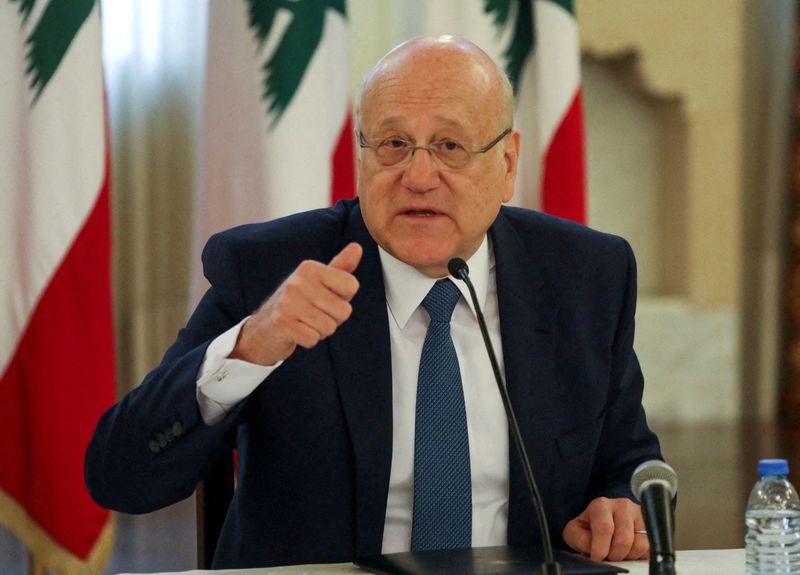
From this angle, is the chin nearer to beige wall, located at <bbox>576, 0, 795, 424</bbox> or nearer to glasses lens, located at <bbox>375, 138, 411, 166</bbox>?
glasses lens, located at <bbox>375, 138, 411, 166</bbox>

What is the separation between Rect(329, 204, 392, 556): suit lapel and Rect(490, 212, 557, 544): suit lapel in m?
0.21

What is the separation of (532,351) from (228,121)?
1.67 metres

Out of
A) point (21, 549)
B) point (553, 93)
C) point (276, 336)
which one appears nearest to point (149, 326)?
point (21, 549)

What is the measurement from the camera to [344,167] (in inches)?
133

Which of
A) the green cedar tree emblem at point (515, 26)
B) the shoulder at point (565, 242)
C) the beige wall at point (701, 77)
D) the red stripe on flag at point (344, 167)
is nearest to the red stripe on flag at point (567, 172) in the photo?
the green cedar tree emblem at point (515, 26)

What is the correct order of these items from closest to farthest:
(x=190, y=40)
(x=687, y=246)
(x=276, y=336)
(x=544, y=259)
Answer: (x=276, y=336) < (x=544, y=259) < (x=190, y=40) < (x=687, y=246)

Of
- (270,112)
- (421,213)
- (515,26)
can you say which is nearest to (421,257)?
(421,213)

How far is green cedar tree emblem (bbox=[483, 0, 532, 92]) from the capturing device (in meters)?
3.54

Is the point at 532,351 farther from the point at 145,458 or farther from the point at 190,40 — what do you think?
the point at 190,40

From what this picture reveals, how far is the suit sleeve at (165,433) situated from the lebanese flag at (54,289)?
129 centimetres

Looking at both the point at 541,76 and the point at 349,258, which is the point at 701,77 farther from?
the point at 349,258

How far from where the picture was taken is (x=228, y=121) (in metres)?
3.32

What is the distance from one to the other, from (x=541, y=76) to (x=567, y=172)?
306 mm

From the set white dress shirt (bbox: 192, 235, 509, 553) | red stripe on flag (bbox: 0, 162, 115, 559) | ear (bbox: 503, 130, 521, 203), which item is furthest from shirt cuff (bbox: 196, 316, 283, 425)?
red stripe on flag (bbox: 0, 162, 115, 559)
